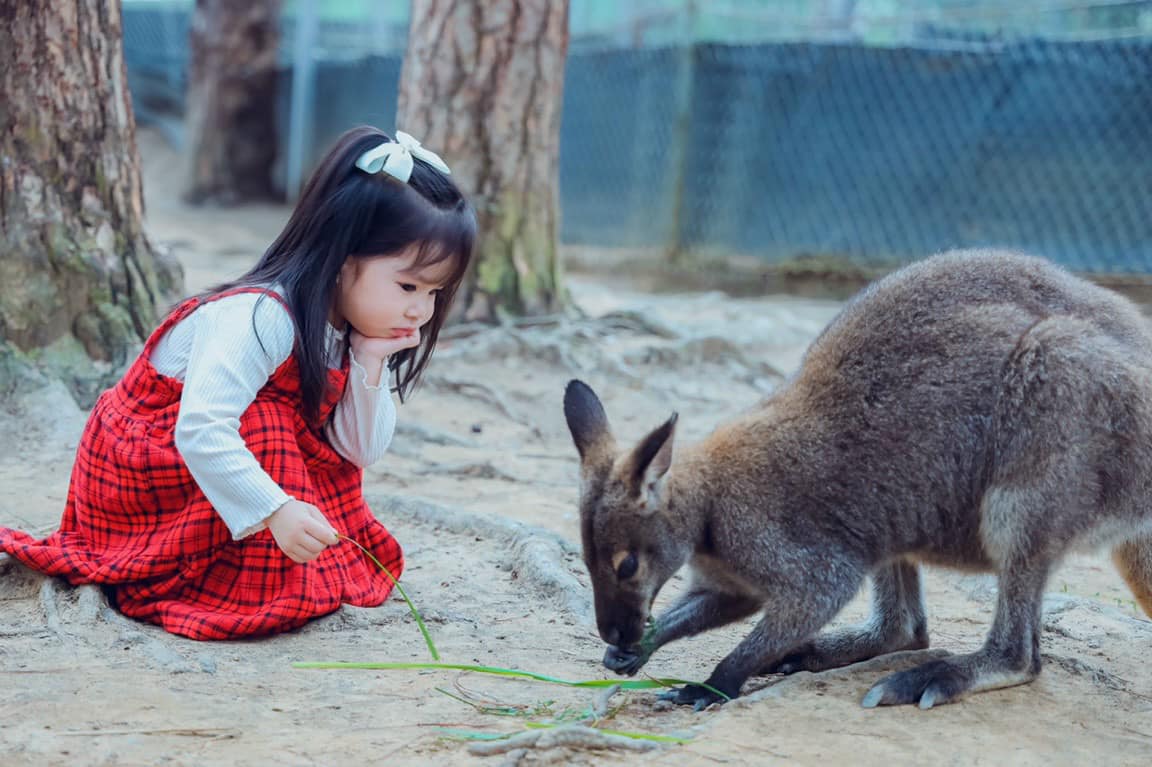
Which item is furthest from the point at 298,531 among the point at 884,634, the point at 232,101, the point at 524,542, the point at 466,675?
the point at 232,101

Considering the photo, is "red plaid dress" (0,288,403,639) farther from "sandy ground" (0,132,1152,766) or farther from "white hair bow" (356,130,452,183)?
"white hair bow" (356,130,452,183)

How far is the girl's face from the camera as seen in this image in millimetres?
3020

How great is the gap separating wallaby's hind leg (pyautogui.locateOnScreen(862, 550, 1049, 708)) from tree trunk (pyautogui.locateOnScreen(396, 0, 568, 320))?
385 cm

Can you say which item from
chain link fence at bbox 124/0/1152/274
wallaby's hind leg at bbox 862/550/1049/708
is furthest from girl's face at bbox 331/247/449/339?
chain link fence at bbox 124/0/1152/274

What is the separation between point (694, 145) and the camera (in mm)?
9602

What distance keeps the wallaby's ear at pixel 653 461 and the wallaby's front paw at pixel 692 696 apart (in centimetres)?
40

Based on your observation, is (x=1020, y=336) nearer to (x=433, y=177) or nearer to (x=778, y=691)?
(x=778, y=691)

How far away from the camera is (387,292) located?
303cm

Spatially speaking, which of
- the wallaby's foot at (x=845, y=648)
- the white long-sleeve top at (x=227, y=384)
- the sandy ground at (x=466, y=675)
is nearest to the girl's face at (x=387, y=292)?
the white long-sleeve top at (x=227, y=384)

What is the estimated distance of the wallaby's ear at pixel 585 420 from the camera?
302 centimetres

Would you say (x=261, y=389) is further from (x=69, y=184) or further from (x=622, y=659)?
(x=69, y=184)

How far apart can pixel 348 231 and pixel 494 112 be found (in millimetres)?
3402

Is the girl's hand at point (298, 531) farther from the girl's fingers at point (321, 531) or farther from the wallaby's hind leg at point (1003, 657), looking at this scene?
the wallaby's hind leg at point (1003, 657)

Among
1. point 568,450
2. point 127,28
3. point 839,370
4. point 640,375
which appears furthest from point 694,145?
point 127,28
